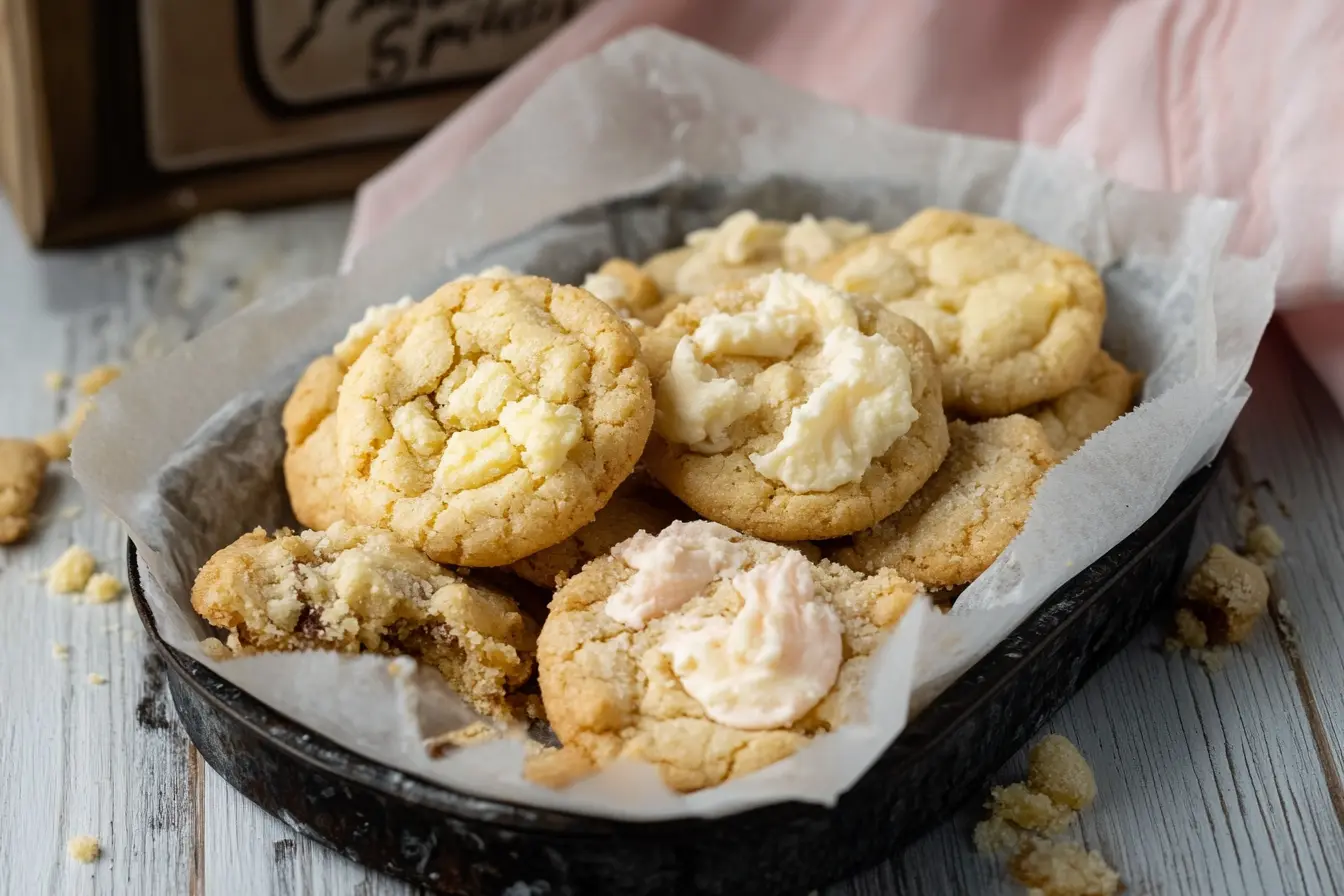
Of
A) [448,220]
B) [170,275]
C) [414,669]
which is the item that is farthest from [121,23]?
[414,669]

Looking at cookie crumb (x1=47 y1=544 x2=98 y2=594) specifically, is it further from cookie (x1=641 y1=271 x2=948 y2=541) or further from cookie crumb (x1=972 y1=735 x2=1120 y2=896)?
cookie crumb (x1=972 y1=735 x2=1120 y2=896)

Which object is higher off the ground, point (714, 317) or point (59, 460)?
point (714, 317)

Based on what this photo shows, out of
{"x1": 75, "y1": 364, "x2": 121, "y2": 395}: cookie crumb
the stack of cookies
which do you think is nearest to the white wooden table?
{"x1": 75, "y1": 364, "x2": 121, "y2": 395}: cookie crumb

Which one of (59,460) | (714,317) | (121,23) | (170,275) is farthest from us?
(170,275)

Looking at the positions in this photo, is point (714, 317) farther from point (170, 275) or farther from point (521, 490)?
point (170, 275)

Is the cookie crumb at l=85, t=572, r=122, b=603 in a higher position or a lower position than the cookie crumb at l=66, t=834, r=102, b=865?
lower
